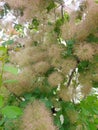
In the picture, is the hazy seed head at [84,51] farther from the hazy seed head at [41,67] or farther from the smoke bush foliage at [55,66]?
the hazy seed head at [41,67]

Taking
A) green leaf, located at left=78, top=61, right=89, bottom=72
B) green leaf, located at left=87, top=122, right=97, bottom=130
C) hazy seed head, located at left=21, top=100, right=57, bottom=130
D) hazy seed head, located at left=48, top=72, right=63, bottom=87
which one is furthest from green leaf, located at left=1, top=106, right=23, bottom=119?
green leaf, located at left=87, top=122, right=97, bottom=130

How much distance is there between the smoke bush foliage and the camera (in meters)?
1.49

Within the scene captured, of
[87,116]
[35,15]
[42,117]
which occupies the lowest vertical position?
[87,116]

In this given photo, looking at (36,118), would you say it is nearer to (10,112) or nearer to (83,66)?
(10,112)

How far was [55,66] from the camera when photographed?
153cm

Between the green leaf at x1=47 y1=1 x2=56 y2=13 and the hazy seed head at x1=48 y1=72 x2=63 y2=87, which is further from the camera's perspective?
the green leaf at x1=47 y1=1 x2=56 y2=13

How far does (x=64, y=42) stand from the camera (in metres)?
1.65

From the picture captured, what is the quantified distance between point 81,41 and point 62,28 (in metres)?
0.11

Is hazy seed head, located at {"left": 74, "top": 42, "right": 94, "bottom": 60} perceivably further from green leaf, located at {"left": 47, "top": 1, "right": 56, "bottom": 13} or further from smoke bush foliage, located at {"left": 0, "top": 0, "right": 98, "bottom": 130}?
green leaf, located at {"left": 47, "top": 1, "right": 56, "bottom": 13}

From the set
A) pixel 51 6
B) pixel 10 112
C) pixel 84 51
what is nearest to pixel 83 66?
pixel 84 51

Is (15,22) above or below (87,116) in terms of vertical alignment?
above

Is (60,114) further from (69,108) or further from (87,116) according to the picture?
(87,116)

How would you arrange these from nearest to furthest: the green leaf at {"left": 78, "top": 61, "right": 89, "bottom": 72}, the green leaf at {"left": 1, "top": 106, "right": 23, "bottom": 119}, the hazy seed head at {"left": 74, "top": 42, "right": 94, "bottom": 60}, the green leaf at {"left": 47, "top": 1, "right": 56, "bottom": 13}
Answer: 1. the green leaf at {"left": 1, "top": 106, "right": 23, "bottom": 119}
2. the hazy seed head at {"left": 74, "top": 42, "right": 94, "bottom": 60}
3. the green leaf at {"left": 78, "top": 61, "right": 89, "bottom": 72}
4. the green leaf at {"left": 47, "top": 1, "right": 56, "bottom": 13}

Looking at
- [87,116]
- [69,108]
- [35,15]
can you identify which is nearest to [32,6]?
[35,15]
